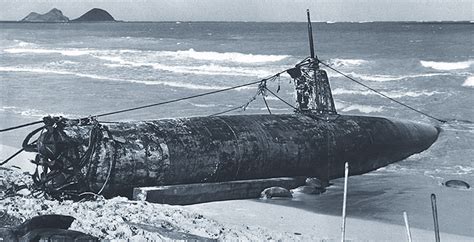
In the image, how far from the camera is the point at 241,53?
178 ft

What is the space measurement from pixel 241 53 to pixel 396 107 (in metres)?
30.5

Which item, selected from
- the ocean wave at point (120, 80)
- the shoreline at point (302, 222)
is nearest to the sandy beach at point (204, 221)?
the shoreline at point (302, 222)

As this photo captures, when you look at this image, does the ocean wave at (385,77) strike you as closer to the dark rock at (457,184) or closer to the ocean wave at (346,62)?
the ocean wave at (346,62)

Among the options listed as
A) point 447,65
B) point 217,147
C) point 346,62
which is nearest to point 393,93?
point 447,65

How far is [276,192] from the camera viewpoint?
1145 centimetres

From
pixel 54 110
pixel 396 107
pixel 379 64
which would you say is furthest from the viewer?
pixel 379 64

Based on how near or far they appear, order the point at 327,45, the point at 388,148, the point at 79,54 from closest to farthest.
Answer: the point at 388,148, the point at 79,54, the point at 327,45

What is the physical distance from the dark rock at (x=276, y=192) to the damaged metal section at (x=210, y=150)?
276 mm

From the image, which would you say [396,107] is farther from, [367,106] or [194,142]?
[194,142]

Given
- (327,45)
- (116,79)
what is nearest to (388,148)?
(116,79)

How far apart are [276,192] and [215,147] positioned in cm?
152

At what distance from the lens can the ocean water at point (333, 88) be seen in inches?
472

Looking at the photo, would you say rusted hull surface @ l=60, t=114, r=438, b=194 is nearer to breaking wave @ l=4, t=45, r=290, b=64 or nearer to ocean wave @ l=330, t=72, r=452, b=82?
ocean wave @ l=330, t=72, r=452, b=82

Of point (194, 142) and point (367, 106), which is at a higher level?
point (194, 142)
